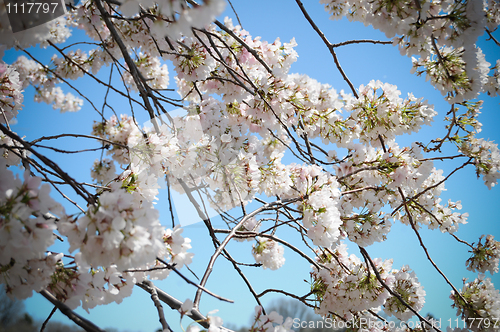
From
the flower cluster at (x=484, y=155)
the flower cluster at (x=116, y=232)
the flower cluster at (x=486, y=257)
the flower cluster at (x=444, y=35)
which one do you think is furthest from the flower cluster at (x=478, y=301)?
the flower cluster at (x=116, y=232)

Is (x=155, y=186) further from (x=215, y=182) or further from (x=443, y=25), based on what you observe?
(x=443, y=25)

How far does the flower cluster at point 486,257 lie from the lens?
269 centimetres

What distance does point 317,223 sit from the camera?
146 cm

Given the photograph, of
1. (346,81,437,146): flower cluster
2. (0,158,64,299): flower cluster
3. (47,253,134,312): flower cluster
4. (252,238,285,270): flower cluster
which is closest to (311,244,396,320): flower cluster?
(252,238,285,270): flower cluster

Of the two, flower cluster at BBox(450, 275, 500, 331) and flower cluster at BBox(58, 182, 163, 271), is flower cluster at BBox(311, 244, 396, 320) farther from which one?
flower cluster at BBox(58, 182, 163, 271)

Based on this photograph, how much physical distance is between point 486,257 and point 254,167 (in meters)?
2.92

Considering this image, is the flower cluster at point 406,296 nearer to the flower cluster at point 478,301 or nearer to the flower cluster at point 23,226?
the flower cluster at point 478,301

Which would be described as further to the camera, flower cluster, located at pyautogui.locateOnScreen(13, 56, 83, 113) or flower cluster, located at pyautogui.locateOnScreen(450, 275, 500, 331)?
flower cluster, located at pyautogui.locateOnScreen(13, 56, 83, 113)

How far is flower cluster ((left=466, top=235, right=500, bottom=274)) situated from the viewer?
2.69 m

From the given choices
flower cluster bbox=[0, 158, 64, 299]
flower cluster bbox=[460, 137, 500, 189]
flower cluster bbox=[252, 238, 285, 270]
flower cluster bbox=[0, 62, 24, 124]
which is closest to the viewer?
flower cluster bbox=[0, 158, 64, 299]

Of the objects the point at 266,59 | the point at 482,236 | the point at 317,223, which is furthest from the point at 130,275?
the point at 482,236

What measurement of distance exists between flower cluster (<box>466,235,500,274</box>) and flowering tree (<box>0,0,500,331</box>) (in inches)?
0.6

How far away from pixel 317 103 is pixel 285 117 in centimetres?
37

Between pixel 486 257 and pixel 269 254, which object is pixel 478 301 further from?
pixel 269 254
